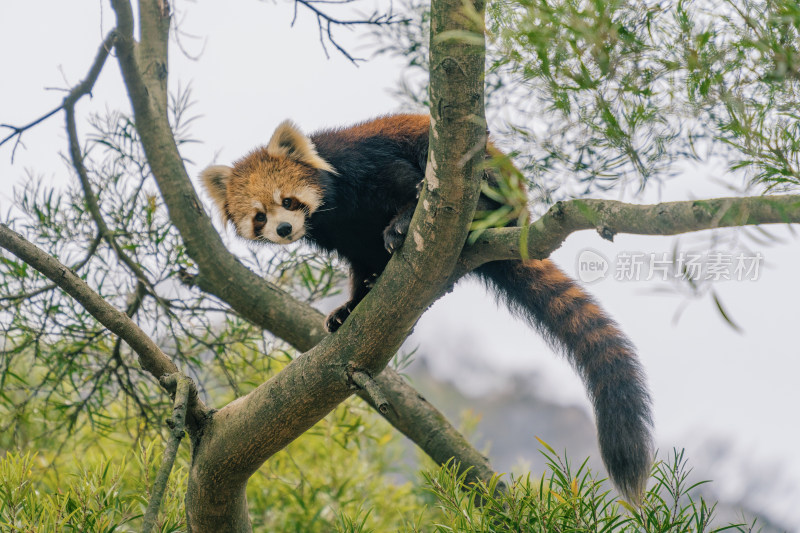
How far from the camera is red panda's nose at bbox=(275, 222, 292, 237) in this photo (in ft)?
6.94

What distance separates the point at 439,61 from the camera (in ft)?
3.58

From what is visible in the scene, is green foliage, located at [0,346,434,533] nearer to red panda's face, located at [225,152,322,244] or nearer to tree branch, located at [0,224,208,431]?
tree branch, located at [0,224,208,431]

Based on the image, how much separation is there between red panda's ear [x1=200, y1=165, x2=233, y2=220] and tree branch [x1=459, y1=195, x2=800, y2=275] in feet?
4.10

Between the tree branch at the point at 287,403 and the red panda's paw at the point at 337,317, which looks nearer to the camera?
the tree branch at the point at 287,403

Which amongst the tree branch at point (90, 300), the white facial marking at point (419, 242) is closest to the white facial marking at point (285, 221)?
the tree branch at point (90, 300)

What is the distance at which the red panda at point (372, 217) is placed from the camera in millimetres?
1768

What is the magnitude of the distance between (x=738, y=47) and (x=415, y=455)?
9.28ft

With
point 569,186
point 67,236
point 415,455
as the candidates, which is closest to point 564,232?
point 569,186

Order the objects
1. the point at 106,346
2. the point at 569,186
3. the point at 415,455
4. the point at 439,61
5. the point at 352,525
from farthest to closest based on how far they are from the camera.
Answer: the point at 415,455, the point at 106,346, the point at 352,525, the point at 439,61, the point at 569,186

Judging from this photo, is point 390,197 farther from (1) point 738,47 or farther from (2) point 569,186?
(1) point 738,47

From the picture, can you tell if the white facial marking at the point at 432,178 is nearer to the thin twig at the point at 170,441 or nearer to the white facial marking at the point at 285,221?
the thin twig at the point at 170,441

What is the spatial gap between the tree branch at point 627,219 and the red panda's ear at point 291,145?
2.94 feet

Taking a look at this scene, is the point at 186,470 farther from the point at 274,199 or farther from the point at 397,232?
the point at 397,232

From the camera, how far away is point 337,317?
6.74 feet
